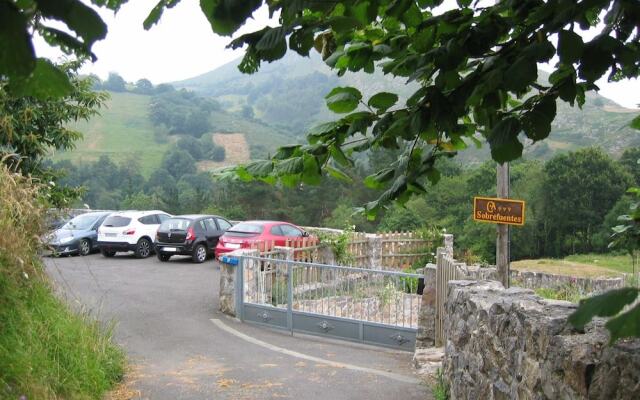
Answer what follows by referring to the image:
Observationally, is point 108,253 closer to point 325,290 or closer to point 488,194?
point 325,290

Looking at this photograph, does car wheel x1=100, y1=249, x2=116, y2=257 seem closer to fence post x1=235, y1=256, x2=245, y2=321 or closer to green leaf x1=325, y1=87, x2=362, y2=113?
fence post x1=235, y1=256, x2=245, y2=321

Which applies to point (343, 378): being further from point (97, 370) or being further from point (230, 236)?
point (230, 236)

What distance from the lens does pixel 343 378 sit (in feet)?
27.6

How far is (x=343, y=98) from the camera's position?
302 centimetres

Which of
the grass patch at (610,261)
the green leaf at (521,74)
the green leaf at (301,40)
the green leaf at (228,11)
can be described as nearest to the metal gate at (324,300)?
the green leaf at (301,40)

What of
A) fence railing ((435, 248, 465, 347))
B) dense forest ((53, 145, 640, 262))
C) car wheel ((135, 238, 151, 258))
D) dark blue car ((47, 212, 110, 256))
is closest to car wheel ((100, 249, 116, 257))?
dark blue car ((47, 212, 110, 256))

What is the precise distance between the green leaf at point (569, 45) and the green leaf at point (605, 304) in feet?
3.35

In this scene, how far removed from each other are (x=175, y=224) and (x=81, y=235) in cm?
426

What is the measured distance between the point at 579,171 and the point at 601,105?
102 metres

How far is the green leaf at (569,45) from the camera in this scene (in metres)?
2.38

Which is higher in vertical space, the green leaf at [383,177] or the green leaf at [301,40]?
the green leaf at [301,40]

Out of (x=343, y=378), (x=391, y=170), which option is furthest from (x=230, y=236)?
(x=391, y=170)

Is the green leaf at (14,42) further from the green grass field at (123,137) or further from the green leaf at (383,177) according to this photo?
the green grass field at (123,137)

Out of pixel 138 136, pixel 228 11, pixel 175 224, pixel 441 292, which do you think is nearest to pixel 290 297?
pixel 441 292
